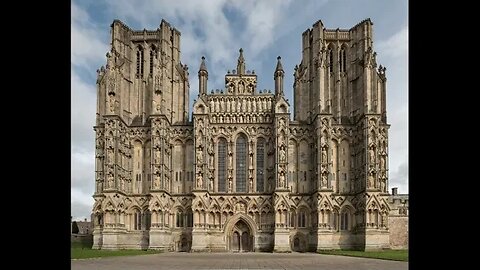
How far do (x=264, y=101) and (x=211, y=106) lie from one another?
7.29 m

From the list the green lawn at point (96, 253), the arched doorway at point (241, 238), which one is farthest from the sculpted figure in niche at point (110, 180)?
the arched doorway at point (241, 238)

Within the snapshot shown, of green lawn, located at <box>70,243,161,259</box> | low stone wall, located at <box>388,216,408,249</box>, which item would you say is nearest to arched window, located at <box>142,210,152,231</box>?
green lawn, located at <box>70,243,161,259</box>

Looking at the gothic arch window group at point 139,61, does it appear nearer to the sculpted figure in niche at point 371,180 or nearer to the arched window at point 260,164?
the arched window at point 260,164

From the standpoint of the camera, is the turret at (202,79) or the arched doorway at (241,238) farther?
the turret at (202,79)

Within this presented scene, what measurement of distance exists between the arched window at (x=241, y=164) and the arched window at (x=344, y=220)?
13117mm

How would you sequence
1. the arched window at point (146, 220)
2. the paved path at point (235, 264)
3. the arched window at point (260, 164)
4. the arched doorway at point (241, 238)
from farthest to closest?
the arched window at point (260, 164), the arched doorway at point (241, 238), the arched window at point (146, 220), the paved path at point (235, 264)

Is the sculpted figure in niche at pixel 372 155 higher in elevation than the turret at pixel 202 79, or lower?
lower

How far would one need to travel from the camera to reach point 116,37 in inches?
2426

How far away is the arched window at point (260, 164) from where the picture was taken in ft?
196

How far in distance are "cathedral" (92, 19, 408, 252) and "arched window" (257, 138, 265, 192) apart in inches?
5.4

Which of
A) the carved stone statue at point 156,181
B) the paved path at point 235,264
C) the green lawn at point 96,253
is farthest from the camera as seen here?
the carved stone statue at point 156,181

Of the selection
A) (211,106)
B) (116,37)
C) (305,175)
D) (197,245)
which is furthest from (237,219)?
(116,37)

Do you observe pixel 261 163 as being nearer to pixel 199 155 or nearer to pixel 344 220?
pixel 199 155
